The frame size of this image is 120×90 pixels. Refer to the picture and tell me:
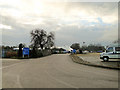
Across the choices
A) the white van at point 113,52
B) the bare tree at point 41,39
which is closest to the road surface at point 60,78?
the white van at point 113,52

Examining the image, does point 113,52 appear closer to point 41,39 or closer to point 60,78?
point 60,78

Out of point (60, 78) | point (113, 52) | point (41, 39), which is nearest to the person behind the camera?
point (60, 78)

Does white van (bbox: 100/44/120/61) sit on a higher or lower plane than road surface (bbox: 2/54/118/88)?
higher

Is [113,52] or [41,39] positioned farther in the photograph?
[41,39]

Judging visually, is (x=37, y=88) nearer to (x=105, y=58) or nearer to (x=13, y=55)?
(x=105, y=58)

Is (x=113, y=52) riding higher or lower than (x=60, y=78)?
higher

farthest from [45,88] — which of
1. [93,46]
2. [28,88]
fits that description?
[93,46]

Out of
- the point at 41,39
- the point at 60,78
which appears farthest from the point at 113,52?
the point at 41,39

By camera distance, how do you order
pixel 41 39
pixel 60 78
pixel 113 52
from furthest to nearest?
1. pixel 41 39
2. pixel 113 52
3. pixel 60 78

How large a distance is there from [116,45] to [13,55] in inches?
990

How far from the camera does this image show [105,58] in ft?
58.7

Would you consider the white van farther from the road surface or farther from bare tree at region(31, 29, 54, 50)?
bare tree at region(31, 29, 54, 50)

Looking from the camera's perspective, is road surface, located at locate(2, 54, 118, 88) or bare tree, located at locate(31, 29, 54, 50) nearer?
road surface, located at locate(2, 54, 118, 88)

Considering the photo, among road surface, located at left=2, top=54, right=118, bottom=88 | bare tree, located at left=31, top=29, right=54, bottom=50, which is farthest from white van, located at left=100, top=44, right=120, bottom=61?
bare tree, located at left=31, top=29, right=54, bottom=50
